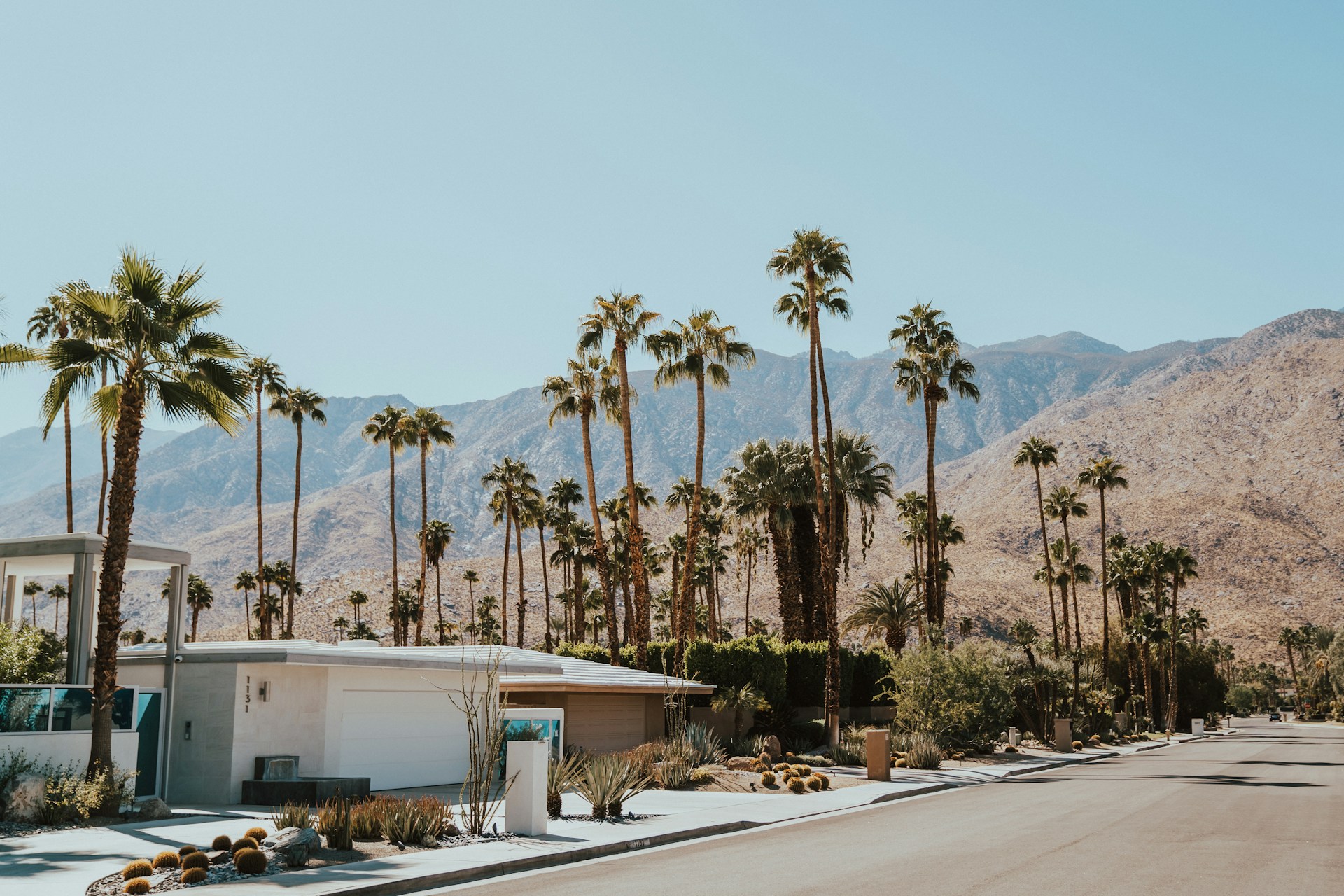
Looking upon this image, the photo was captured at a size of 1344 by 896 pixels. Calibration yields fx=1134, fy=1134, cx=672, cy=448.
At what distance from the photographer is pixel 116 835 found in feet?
59.3

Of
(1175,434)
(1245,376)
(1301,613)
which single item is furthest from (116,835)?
(1245,376)

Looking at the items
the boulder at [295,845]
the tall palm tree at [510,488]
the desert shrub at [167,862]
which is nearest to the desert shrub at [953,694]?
the boulder at [295,845]

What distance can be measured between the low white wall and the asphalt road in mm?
11328

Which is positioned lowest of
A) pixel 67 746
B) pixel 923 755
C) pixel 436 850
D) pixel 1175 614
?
pixel 923 755

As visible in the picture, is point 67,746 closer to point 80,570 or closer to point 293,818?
point 80,570

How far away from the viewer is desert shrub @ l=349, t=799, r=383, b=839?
17.1 m

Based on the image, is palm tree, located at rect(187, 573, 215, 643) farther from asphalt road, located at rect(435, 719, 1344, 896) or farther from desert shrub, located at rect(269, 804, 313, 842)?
desert shrub, located at rect(269, 804, 313, 842)

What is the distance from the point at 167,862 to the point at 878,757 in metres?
21.0

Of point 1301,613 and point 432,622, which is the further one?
point 432,622

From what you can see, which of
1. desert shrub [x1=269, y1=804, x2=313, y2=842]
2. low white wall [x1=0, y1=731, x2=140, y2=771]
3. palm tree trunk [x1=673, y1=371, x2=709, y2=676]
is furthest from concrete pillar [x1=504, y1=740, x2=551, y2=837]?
palm tree trunk [x1=673, y1=371, x2=709, y2=676]

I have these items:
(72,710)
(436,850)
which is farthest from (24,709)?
(436,850)

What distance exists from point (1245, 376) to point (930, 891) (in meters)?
200

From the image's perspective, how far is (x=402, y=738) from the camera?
1086 inches

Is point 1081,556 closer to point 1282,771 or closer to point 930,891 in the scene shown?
point 1282,771
